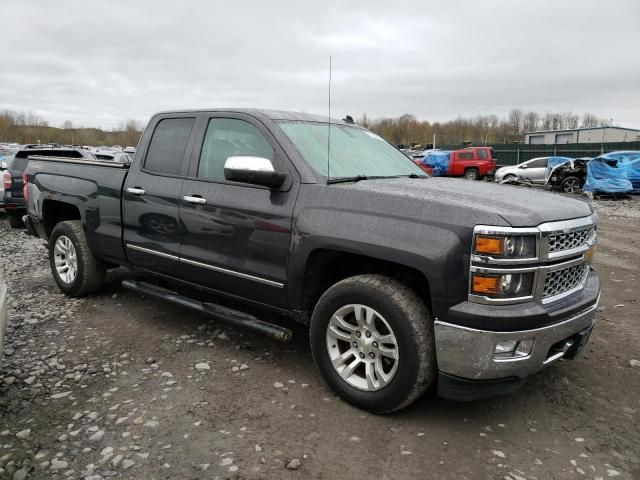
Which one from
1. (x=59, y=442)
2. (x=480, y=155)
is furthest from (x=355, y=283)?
(x=480, y=155)

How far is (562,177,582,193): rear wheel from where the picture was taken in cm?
1903

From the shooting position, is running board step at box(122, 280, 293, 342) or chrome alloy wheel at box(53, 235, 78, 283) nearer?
running board step at box(122, 280, 293, 342)

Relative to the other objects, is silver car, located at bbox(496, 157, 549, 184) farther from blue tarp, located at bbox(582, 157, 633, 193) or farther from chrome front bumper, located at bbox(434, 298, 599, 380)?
chrome front bumper, located at bbox(434, 298, 599, 380)

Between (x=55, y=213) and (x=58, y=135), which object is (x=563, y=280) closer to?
(x=55, y=213)

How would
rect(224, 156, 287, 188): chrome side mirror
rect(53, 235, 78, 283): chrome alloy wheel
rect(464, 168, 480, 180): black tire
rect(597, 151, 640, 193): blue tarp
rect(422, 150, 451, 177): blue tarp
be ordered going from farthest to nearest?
1. rect(422, 150, 451, 177): blue tarp
2. rect(464, 168, 480, 180): black tire
3. rect(597, 151, 640, 193): blue tarp
4. rect(53, 235, 78, 283): chrome alloy wheel
5. rect(224, 156, 287, 188): chrome side mirror

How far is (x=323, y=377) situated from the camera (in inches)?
130

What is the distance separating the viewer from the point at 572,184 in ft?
62.8

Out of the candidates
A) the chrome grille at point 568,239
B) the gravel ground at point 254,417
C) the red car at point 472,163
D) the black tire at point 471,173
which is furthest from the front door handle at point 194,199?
the black tire at point 471,173

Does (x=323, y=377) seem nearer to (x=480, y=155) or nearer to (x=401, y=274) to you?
(x=401, y=274)

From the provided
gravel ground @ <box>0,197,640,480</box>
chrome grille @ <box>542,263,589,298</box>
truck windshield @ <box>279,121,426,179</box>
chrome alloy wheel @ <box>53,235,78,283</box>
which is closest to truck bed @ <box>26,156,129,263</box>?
chrome alloy wheel @ <box>53,235,78,283</box>

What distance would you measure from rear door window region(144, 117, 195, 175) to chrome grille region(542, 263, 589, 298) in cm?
285

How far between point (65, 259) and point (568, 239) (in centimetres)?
482

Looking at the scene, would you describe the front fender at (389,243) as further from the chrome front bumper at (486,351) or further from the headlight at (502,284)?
the chrome front bumper at (486,351)

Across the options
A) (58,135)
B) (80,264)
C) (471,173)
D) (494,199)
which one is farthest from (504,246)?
(58,135)
